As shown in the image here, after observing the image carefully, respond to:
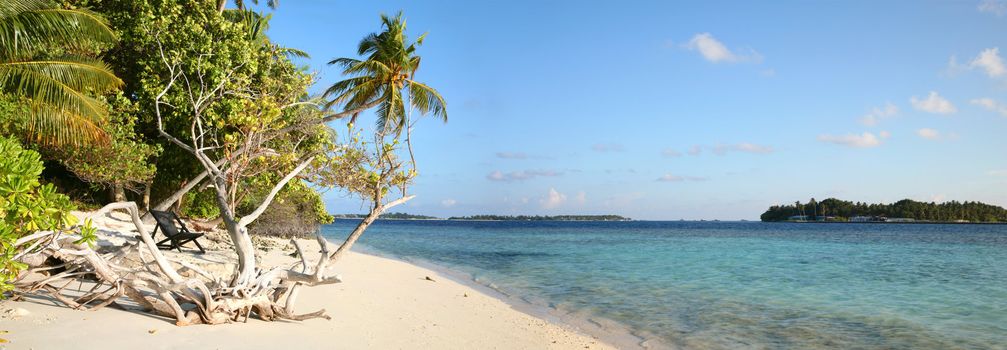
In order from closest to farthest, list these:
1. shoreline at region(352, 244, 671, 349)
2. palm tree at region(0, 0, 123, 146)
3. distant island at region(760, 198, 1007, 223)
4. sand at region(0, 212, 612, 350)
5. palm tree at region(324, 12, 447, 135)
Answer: sand at region(0, 212, 612, 350)
shoreline at region(352, 244, 671, 349)
palm tree at region(0, 0, 123, 146)
palm tree at region(324, 12, 447, 135)
distant island at region(760, 198, 1007, 223)

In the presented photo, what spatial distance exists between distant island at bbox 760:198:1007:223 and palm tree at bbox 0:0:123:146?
144638mm

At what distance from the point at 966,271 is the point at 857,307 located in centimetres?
1342

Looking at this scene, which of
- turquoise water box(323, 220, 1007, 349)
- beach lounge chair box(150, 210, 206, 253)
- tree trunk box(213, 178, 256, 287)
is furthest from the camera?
beach lounge chair box(150, 210, 206, 253)

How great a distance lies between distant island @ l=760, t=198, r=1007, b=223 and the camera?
123750 millimetres

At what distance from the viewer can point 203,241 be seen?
16.0 metres

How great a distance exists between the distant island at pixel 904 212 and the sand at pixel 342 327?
463 ft

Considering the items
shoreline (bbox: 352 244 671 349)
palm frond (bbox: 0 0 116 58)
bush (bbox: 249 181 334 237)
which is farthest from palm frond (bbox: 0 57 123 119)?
bush (bbox: 249 181 334 237)

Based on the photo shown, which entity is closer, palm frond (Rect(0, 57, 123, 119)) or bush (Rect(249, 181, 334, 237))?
palm frond (Rect(0, 57, 123, 119))

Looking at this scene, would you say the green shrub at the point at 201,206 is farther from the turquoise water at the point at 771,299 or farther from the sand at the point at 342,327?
the sand at the point at 342,327

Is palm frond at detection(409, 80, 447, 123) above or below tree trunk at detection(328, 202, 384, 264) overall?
above

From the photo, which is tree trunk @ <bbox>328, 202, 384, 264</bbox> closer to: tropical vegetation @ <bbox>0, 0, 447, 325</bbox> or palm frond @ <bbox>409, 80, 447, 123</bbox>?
tropical vegetation @ <bbox>0, 0, 447, 325</bbox>

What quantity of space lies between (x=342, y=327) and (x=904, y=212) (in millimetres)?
148176

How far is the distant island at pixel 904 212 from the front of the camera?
124 meters

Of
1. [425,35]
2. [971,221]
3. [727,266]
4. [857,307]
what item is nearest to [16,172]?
[857,307]
